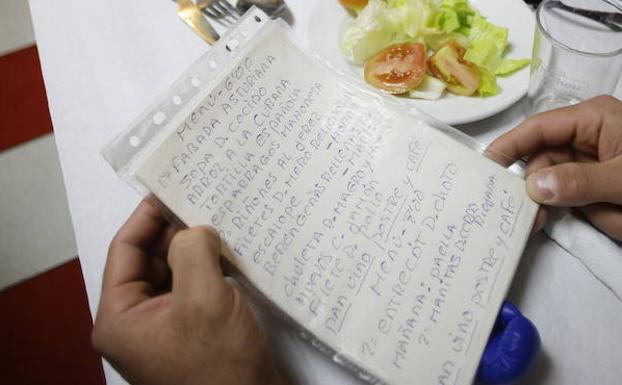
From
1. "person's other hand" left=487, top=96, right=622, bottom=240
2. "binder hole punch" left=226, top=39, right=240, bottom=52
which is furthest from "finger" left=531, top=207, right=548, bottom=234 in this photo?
"binder hole punch" left=226, top=39, right=240, bottom=52

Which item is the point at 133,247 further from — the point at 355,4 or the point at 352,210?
the point at 355,4

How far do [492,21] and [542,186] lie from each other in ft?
1.07

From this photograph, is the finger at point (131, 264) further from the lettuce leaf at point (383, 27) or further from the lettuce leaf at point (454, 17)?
the lettuce leaf at point (454, 17)

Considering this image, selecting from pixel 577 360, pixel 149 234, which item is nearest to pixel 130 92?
pixel 149 234

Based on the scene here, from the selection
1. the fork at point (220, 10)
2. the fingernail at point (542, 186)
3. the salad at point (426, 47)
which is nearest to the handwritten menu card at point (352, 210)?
the fingernail at point (542, 186)

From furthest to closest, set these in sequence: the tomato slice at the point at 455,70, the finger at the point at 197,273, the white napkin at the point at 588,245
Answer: the tomato slice at the point at 455,70, the white napkin at the point at 588,245, the finger at the point at 197,273

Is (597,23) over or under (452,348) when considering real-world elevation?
over

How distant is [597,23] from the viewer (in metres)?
0.66

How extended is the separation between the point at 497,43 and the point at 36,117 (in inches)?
41.1

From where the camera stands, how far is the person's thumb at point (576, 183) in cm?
44

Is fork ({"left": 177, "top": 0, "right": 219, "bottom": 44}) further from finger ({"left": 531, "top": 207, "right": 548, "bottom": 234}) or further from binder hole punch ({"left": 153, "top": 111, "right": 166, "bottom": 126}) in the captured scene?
finger ({"left": 531, "top": 207, "right": 548, "bottom": 234})

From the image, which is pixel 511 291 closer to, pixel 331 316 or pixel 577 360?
pixel 577 360

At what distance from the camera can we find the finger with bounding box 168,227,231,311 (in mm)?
375

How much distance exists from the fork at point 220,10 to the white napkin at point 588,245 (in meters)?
0.50
